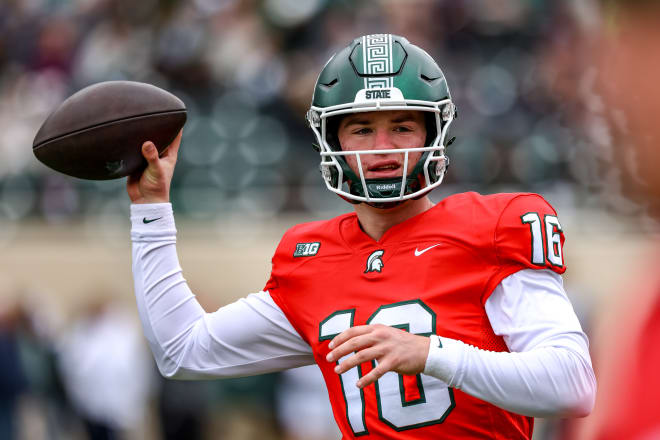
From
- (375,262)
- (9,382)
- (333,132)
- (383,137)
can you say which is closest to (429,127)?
(383,137)

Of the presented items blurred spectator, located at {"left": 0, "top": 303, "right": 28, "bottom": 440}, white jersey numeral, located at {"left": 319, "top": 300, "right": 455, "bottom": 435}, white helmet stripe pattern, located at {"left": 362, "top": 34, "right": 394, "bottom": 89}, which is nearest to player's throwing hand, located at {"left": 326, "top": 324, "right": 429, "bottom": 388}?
white jersey numeral, located at {"left": 319, "top": 300, "right": 455, "bottom": 435}

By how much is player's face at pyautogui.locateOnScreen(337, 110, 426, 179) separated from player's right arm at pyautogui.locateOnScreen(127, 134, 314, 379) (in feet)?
1.77

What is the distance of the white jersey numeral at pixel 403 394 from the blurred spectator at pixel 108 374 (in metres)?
5.79

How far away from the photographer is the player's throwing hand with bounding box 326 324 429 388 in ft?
7.22

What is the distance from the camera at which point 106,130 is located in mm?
2902

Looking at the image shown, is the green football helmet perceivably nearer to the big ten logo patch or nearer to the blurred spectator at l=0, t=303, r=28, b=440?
the big ten logo patch

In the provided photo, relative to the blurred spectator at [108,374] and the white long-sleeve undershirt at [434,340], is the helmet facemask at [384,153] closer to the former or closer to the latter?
the white long-sleeve undershirt at [434,340]

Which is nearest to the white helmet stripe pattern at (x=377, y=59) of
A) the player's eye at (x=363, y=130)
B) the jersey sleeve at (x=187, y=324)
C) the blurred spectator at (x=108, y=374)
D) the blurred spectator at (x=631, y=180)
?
the player's eye at (x=363, y=130)

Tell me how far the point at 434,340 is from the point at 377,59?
0.92 meters

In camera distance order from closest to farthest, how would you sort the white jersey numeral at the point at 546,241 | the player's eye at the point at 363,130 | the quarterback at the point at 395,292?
the quarterback at the point at 395,292, the white jersey numeral at the point at 546,241, the player's eye at the point at 363,130

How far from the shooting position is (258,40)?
30.2ft

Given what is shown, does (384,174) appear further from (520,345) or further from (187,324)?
(187,324)

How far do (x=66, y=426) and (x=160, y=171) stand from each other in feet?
20.9

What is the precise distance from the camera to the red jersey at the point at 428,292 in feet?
8.23
